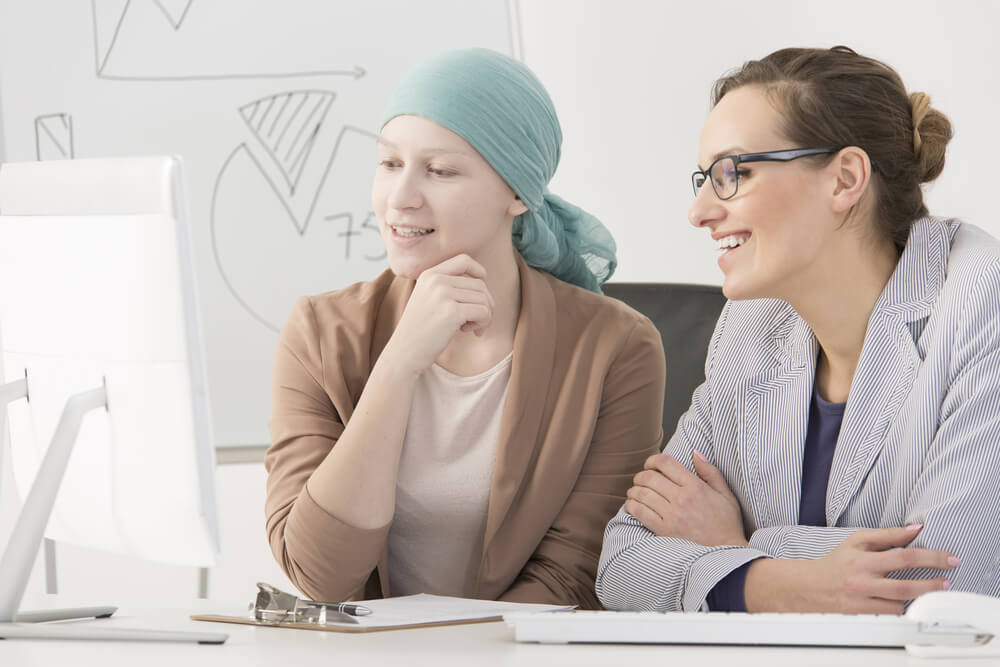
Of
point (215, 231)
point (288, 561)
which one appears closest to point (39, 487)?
point (288, 561)

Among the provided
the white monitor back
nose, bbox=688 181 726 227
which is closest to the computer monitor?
the white monitor back

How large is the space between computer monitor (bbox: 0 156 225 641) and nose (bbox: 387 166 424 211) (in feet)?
1.81

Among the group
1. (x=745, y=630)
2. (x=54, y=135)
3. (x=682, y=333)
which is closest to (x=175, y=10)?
(x=54, y=135)

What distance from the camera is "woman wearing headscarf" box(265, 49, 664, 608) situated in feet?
5.09

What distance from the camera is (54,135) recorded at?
2.67 meters

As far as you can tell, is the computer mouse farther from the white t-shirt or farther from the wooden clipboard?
the white t-shirt

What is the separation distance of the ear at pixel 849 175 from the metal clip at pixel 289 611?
912mm

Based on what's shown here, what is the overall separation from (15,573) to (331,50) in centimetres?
196

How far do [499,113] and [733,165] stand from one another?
0.37 m

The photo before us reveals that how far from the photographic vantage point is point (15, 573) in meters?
1.16

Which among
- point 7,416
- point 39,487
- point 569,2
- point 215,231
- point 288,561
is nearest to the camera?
point 39,487

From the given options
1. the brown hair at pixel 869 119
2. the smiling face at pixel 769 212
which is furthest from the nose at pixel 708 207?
the brown hair at pixel 869 119

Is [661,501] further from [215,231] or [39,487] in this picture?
[215,231]

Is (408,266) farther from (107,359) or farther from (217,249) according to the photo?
(217,249)
